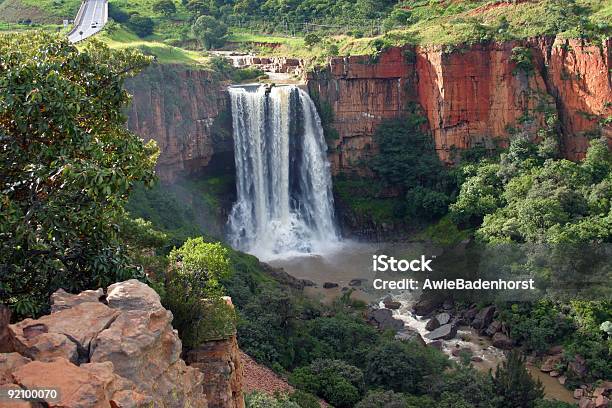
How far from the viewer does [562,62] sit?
33.8 meters

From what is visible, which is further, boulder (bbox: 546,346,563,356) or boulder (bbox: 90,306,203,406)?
boulder (bbox: 546,346,563,356)

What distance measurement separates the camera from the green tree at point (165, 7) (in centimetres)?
5059

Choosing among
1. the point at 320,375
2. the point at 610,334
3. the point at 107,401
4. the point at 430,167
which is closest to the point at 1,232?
the point at 107,401

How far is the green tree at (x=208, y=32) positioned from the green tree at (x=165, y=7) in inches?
197

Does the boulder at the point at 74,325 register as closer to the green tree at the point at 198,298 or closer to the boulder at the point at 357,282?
the green tree at the point at 198,298

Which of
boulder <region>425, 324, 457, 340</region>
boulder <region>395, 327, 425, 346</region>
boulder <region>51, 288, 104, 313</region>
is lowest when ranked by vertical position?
boulder <region>425, 324, 457, 340</region>

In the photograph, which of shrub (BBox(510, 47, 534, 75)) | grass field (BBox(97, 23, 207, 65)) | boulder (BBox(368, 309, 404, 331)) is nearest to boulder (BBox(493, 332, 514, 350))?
boulder (BBox(368, 309, 404, 331))

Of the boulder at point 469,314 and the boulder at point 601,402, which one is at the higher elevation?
the boulder at point 469,314

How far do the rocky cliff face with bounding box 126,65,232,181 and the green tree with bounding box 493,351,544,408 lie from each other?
20436 millimetres

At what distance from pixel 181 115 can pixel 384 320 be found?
1525 centimetres

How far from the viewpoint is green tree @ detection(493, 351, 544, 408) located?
19141 mm

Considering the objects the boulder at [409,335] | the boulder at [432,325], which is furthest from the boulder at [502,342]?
the boulder at [409,335]

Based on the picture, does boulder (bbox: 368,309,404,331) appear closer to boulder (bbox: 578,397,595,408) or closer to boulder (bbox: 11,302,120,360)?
boulder (bbox: 578,397,595,408)

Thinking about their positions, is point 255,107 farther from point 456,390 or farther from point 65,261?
point 65,261
